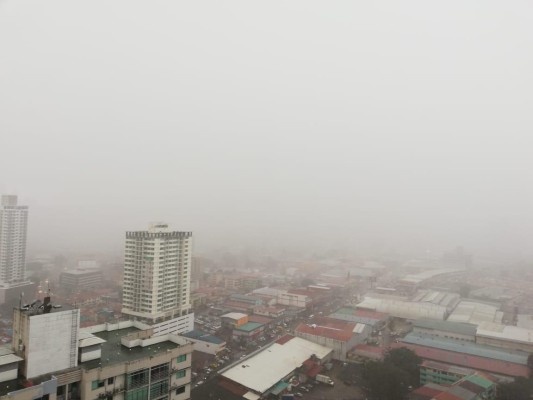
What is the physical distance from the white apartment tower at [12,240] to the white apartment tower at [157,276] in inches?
253

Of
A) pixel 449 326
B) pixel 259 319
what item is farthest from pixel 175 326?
pixel 449 326

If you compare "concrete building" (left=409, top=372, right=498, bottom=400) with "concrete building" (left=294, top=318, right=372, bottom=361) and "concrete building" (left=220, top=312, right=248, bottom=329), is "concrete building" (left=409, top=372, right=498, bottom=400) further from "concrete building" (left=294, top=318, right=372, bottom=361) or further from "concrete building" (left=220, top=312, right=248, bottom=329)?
"concrete building" (left=220, top=312, right=248, bottom=329)

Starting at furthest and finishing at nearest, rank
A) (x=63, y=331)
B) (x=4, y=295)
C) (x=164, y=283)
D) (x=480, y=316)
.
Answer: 1. (x=480, y=316)
2. (x=4, y=295)
3. (x=164, y=283)
4. (x=63, y=331)

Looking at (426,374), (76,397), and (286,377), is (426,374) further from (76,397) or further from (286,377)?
(76,397)

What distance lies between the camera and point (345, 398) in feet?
22.5

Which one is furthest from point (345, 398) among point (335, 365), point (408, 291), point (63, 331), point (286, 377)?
point (408, 291)

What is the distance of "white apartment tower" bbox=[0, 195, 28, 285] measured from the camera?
13.6 m

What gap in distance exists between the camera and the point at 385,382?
6.68 metres

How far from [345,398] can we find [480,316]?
9.18 m

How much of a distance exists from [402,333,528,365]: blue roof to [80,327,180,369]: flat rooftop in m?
7.47

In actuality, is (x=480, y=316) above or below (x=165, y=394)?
below

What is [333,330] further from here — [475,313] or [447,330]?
[475,313]

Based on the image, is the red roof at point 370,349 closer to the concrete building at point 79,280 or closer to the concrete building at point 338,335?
the concrete building at point 338,335

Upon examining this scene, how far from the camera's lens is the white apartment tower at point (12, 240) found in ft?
44.7
